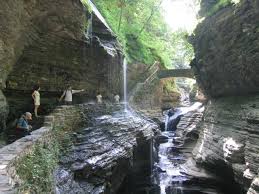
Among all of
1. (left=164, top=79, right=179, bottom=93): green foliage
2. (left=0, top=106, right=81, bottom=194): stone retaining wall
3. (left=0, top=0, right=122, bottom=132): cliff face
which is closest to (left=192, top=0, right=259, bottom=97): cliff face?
(left=0, top=0, right=122, bottom=132): cliff face

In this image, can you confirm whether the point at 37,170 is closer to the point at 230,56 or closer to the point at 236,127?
the point at 236,127

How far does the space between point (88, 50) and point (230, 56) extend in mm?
7943

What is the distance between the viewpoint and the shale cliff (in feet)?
37.5

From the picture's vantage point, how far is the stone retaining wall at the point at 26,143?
485 cm

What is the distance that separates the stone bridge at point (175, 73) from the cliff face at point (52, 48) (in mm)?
13142

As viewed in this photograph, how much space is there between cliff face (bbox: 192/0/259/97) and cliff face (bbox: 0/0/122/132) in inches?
234

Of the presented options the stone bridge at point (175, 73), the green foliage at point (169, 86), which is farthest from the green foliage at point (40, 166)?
the green foliage at point (169, 86)

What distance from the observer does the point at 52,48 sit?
14422 millimetres

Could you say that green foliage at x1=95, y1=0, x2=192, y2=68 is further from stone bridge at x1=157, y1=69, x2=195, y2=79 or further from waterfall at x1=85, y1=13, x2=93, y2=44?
waterfall at x1=85, y1=13, x2=93, y2=44

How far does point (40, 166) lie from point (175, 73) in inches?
1030

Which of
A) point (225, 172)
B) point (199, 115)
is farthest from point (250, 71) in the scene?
point (199, 115)

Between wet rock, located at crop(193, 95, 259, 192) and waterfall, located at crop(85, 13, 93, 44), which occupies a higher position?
waterfall, located at crop(85, 13, 93, 44)

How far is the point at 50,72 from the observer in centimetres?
1498

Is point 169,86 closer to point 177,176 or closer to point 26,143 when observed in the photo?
point 177,176
